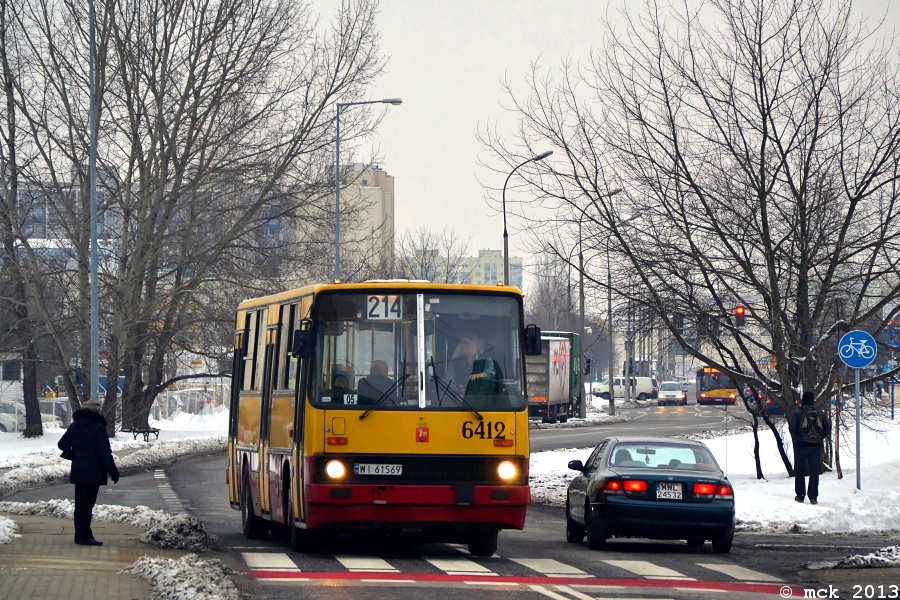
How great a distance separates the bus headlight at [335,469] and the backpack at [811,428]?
10233 millimetres

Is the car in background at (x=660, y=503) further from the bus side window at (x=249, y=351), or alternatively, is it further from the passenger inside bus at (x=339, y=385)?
the bus side window at (x=249, y=351)

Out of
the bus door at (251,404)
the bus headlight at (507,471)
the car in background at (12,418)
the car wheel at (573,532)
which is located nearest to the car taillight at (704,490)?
the car wheel at (573,532)

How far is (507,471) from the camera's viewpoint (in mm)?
14078

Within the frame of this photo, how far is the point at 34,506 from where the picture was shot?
1953 cm

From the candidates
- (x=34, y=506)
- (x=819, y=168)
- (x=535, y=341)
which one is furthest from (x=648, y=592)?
(x=819, y=168)

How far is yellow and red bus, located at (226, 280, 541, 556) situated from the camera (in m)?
13.9

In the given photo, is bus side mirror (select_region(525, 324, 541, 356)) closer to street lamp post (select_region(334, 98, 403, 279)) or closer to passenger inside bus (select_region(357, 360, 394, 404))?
passenger inside bus (select_region(357, 360, 394, 404))

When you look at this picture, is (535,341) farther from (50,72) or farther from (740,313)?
(50,72)

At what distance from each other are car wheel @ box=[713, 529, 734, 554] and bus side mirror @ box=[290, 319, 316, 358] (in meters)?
4.89

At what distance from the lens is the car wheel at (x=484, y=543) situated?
48.7 ft

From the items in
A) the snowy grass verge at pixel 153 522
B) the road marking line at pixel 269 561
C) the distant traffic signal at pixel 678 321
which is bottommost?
the road marking line at pixel 269 561

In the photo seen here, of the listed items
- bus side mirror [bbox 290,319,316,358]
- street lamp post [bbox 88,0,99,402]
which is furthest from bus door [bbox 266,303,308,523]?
street lamp post [bbox 88,0,99,402]

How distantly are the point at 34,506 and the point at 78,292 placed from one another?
66.5 feet

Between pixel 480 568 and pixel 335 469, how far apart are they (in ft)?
5.54
